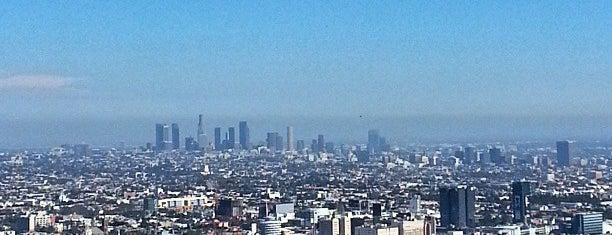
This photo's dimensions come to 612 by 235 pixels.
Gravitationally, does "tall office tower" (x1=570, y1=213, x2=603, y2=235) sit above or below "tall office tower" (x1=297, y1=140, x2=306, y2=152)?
below

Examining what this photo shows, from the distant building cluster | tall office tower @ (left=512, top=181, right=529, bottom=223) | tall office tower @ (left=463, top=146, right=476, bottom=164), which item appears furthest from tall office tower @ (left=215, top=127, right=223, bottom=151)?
tall office tower @ (left=512, top=181, right=529, bottom=223)

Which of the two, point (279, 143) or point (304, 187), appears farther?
point (279, 143)

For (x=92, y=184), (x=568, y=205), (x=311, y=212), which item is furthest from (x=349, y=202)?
(x=92, y=184)

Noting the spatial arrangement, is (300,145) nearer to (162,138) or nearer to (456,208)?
(162,138)

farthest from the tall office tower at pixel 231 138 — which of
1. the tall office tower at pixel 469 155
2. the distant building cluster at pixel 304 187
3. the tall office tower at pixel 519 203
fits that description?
the tall office tower at pixel 519 203

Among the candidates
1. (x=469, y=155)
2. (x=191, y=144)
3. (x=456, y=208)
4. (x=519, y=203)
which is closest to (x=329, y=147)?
(x=191, y=144)

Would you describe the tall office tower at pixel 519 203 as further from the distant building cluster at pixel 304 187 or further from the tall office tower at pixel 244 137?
the tall office tower at pixel 244 137

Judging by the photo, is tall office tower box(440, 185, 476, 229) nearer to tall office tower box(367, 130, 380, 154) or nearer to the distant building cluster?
the distant building cluster
